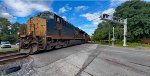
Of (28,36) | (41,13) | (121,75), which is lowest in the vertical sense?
(121,75)

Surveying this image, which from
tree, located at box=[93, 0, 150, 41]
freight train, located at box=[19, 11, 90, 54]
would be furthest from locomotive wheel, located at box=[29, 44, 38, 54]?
tree, located at box=[93, 0, 150, 41]

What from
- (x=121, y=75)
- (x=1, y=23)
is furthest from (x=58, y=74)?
(x=1, y=23)

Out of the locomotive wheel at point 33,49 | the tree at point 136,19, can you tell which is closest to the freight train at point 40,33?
the locomotive wheel at point 33,49

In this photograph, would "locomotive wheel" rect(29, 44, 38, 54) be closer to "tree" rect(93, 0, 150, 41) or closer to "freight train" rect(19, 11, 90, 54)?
"freight train" rect(19, 11, 90, 54)

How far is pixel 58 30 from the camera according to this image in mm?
18656

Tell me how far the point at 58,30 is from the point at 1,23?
→ 82413 millimetres

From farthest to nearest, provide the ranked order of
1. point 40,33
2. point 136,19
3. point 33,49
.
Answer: point 136,19 → point 40,33 → point 33,49

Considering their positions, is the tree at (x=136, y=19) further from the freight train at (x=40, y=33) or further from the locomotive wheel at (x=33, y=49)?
the locomotive wheel at (x=33, y=49)

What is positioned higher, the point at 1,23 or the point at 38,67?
the point at 1,23

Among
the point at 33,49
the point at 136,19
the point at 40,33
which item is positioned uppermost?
the point at 136,19

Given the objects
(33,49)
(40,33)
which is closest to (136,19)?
(40,33)

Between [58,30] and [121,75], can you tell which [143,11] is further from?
[121,75]

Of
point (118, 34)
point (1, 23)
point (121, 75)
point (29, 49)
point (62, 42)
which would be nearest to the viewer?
point (121, 75)

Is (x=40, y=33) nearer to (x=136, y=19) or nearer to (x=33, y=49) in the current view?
(x=33, y=49)
